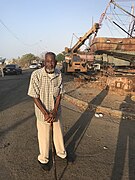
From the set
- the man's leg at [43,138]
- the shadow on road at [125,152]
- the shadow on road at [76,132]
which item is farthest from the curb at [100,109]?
the man's leg at [43,138]

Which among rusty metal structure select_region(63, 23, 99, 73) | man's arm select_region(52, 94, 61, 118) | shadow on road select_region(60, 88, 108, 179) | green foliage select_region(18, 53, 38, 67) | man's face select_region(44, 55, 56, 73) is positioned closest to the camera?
man's face select_region(44, 55, 56, 73)

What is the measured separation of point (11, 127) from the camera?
5727 millimetres

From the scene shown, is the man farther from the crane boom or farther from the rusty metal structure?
the crane boom

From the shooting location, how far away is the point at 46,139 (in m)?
3.61

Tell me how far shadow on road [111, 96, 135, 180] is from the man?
1.24 meters

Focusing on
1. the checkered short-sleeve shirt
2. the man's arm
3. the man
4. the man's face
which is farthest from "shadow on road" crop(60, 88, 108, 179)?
the man's face

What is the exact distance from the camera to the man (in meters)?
3.35

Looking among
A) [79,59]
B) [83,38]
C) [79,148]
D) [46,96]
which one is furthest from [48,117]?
[83,38]

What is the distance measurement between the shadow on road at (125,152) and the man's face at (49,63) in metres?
2.01

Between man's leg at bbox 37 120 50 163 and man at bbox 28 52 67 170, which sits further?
man's leg at bbox 37 120 50 163

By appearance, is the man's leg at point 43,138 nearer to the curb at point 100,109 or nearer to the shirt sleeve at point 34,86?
the shirt sleeve at point 34,86

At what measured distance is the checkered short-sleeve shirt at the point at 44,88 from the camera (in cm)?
335

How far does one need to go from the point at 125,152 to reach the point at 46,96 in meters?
2.15

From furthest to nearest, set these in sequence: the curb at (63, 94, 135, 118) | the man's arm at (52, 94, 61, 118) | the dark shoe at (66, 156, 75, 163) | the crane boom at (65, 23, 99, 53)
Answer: the crane boom at (65, 23, 99, 53)
the curb at (63, 94, 135, 118)
the dark shoe at (66, 156, 75, 163)
the man's arm at (52, 94, 61, 118)
